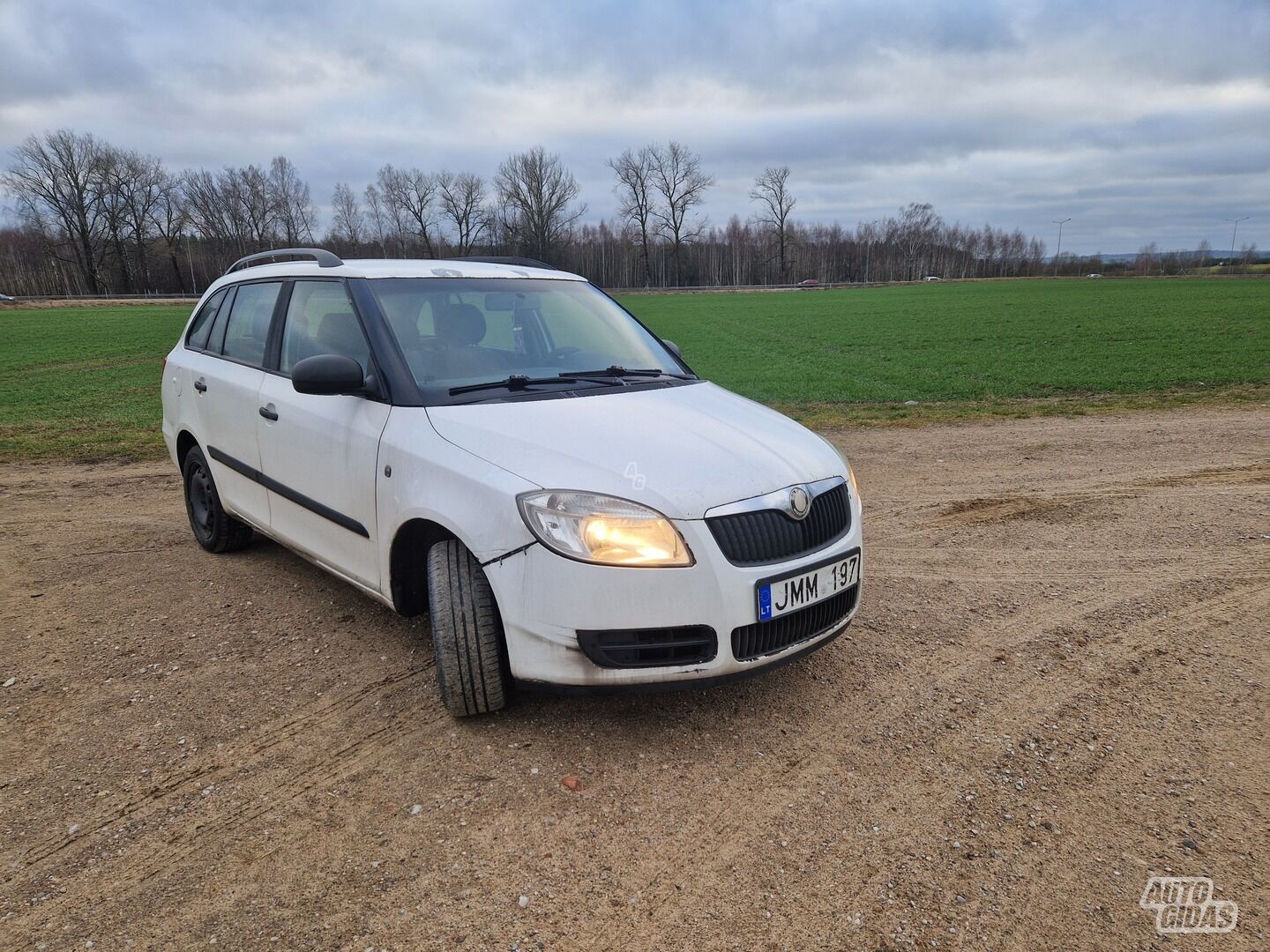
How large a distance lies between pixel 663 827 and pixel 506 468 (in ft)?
4.36

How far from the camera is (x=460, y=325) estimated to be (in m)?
3.78

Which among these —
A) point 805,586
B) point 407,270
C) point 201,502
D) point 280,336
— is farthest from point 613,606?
point 201,502

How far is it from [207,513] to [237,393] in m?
1.19

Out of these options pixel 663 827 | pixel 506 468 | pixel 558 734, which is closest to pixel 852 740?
pixel 663 827

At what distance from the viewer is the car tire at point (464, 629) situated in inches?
117

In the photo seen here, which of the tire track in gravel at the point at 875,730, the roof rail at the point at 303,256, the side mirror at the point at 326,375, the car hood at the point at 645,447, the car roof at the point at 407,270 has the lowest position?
the tire track in gravel at the point at 875,730

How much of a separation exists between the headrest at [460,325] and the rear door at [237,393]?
1257 mm

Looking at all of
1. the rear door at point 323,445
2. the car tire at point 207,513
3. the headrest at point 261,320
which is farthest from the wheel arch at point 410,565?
the car tire at point 207,513

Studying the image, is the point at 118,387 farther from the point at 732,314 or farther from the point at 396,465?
the point at 732,314

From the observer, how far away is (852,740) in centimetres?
304

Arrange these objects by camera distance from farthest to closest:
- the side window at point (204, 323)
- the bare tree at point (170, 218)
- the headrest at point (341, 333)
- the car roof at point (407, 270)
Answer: the bare tree at point (170, 218)
the side window at point (204, 323)
the car roof at point (407, 270)
the headrest at point (341, 333)

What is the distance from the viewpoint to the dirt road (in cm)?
223

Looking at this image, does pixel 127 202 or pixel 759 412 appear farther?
pixel 127 202

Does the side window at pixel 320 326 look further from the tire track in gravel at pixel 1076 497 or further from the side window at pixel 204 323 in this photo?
the tire track in gravel at pixel 1076 497
